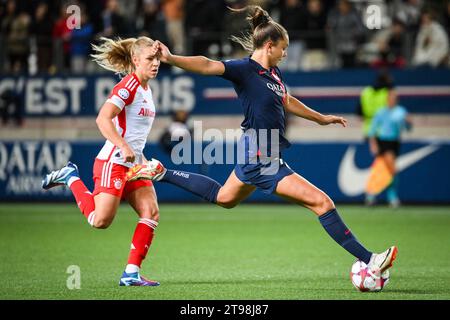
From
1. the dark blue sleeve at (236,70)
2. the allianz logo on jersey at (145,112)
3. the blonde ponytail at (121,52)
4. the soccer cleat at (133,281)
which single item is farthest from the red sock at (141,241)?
the dark blue sleeve at (236,70)

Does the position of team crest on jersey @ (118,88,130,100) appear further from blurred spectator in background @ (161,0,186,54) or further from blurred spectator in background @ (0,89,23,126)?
blurred spectator in background @ (0,89,23,126)

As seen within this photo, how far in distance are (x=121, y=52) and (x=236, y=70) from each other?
1121 millimetres

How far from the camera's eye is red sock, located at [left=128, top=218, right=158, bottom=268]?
8.60 meters

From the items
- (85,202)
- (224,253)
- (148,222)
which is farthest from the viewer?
(224,253)

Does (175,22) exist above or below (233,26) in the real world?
above

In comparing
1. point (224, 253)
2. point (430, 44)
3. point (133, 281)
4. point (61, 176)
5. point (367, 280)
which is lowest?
point (224, 253)

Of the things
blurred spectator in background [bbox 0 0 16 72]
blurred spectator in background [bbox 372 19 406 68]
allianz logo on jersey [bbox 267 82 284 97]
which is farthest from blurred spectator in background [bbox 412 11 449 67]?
allianz logo on jersey [bbox 267 82 284 97]

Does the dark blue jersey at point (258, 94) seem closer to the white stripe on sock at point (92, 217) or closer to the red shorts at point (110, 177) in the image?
the red shorts at point (110, 177)

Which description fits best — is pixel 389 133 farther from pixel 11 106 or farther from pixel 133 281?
pixel 133 281

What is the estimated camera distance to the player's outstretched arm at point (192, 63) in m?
7.85

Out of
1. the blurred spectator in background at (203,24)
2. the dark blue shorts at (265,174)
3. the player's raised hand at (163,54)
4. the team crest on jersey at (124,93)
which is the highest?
the blurred spectator in background at (203,24)

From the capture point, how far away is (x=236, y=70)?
831 centimetres

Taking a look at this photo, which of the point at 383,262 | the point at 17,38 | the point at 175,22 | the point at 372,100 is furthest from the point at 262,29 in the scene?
the point at 17,38
